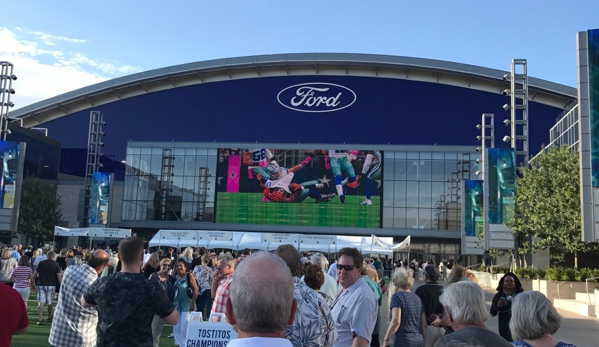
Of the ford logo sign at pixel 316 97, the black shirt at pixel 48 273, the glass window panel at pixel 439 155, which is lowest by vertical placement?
the black shirt at pixel 48 273

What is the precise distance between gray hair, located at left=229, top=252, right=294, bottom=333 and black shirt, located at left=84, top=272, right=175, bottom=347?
2.78 meters

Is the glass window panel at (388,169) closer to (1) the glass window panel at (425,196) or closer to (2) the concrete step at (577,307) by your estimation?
(1) the glass window panel at (425,196)

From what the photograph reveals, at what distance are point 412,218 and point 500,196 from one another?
3371 centimetres

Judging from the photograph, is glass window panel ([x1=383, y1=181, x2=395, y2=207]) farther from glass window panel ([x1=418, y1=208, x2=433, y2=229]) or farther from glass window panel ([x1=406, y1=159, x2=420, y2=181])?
glass window panel ([x1=418, y1=208, x2=433, y2=229])

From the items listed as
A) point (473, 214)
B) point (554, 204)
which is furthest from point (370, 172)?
point (554, 204)

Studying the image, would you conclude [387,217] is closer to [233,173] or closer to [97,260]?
[233,173]

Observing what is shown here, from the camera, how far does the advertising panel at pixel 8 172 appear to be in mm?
29688

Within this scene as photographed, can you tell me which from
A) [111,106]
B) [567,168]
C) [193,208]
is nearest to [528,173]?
[567,168]

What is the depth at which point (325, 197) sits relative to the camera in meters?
58.2

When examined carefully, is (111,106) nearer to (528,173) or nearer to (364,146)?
(364,146)

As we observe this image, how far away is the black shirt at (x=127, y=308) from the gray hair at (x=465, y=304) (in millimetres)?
2333

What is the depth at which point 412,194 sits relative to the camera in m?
59.1

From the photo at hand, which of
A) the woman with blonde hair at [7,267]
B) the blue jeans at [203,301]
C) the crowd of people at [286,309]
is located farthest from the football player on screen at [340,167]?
the crowd of people at [286,309]

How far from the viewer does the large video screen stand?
58.1 metres
